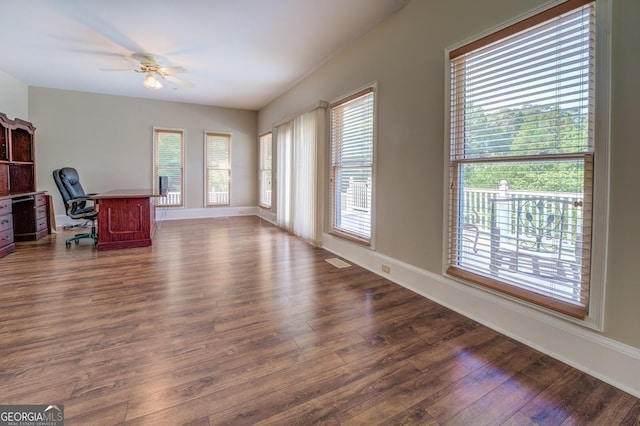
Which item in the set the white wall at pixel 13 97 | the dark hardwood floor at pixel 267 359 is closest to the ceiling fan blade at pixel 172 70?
the white wall at pixel 13 97

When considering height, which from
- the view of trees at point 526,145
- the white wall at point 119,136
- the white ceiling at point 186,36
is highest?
the white ceiling at point 186,36

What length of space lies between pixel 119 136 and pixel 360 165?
589cm

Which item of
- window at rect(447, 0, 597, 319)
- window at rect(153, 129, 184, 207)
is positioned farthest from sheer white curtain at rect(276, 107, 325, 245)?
window at rect(153, 129, 184, 207)

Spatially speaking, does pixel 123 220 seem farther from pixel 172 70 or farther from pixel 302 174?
pixel 302 174

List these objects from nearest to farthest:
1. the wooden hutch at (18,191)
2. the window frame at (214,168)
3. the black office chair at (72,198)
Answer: the wooden hutch at (18,191) < the black office chair at (72,198) < the window frame at (214,168)

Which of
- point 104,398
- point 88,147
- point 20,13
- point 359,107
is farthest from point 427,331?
point 88,147

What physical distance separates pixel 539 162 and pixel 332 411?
1992 millimetres

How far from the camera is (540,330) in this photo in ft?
6.59

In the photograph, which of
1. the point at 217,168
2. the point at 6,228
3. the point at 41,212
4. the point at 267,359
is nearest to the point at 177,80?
the point at 217,168

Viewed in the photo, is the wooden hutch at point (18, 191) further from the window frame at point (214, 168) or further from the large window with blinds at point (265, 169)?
the large window with blinds at point (265, 169)

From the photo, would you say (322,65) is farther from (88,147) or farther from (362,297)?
(88,147)

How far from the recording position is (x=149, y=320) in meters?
2.35

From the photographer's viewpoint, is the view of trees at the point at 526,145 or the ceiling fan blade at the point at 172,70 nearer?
the view of trees at the point at 526,145

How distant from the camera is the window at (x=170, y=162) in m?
7.21
